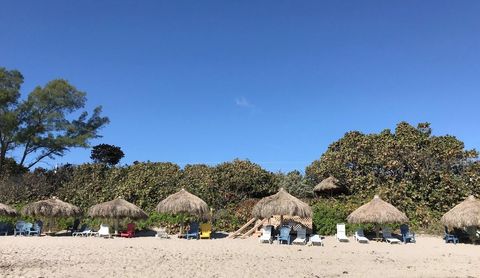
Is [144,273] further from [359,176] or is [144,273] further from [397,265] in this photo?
[359,176]

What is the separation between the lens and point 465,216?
18.5m

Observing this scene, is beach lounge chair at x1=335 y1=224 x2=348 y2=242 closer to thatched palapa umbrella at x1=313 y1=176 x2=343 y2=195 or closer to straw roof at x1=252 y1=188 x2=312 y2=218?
straw roof at x1=252 y1=188 x2=312 y2=218

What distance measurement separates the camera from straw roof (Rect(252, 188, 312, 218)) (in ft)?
61.3

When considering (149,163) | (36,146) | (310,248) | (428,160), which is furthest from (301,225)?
(36,146)

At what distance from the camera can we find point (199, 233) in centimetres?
1964

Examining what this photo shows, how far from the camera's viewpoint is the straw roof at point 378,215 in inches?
744

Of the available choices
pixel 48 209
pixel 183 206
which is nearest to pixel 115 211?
pixel 183 206

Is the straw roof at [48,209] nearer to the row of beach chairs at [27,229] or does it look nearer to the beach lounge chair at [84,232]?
the row of beach chairs at [27,229]

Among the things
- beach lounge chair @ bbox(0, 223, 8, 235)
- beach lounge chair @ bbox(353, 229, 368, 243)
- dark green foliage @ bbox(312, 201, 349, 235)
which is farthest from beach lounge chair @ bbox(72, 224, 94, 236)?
beach lounge chair @ bbox(353, 229, 368, 243)

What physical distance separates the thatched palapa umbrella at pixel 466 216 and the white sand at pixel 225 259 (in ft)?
3.13

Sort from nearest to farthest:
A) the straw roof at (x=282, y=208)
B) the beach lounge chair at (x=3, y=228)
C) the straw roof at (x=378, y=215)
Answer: the straw roof at (x=282, y=208) → the straw roof at (x=378, y=215) → the beach lounge chair at (x=3, y=228)

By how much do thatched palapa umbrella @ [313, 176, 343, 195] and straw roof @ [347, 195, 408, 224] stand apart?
281 inches

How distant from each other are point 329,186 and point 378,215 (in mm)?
7919

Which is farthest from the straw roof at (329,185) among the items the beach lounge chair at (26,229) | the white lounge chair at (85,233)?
the beach lounge chair at (26,229)
